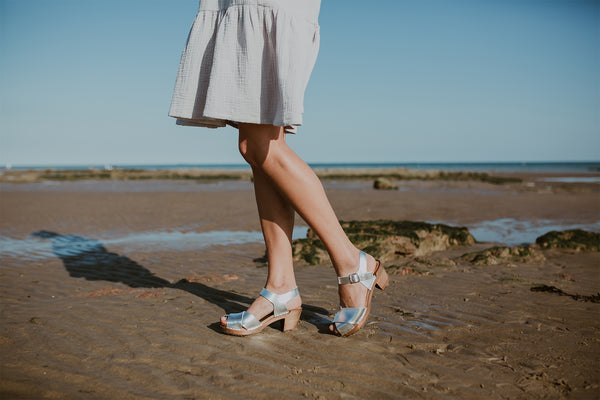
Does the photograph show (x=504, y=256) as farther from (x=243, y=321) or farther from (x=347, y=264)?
(x=243, y=321)

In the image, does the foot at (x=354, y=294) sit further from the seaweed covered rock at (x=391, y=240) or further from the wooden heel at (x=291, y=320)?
the seaweed covered rock at (x=391, y=240)

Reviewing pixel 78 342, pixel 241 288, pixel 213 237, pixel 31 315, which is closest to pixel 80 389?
pixel 78 342

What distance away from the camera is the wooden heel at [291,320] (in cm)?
231

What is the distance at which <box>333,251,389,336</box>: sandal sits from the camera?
2.19 m

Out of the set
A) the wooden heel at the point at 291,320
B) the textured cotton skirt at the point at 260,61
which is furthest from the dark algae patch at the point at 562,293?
the textured cotton skirt at the point at 260,61

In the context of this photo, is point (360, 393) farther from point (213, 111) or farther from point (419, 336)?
point (213, 111)

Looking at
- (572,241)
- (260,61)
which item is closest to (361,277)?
(260,61)

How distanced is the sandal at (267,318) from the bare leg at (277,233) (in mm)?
27

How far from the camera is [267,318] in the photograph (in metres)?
2.29

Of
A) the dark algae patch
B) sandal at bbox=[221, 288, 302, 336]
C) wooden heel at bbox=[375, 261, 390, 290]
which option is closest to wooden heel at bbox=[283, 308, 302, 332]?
sandal at bbox=[221, 288, 302, 336]

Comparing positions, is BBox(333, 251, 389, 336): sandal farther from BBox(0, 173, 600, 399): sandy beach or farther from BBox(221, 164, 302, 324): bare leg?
BBox(221, 164, 302, 324): bare leg

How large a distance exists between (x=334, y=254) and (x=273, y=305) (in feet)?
1.37

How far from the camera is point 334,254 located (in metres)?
2.26

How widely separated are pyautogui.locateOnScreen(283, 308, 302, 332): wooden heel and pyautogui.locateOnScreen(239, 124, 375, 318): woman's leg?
0.85 ft
